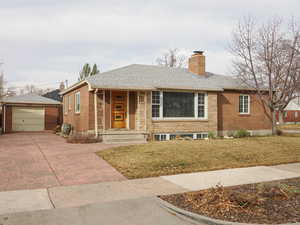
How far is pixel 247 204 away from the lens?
5.18m

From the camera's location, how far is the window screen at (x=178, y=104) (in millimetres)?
16809

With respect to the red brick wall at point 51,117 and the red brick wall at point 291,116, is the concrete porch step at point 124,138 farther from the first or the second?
the red brick wall at point 291,116

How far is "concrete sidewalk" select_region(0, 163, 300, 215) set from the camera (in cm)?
549

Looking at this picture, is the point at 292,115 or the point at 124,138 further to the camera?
the point at 292,115

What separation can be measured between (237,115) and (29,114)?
1722 centimetres

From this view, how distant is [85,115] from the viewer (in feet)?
52.9

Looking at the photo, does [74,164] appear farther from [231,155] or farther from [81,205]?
[231,155]

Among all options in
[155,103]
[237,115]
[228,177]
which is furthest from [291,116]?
[228,177]

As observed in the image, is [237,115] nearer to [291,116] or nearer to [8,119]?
[8,119]

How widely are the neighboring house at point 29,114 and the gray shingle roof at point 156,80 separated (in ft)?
32.7

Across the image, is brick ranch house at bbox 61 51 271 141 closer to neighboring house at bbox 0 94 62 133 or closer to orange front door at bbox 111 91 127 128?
orange front door at bbox 111 91 127 128

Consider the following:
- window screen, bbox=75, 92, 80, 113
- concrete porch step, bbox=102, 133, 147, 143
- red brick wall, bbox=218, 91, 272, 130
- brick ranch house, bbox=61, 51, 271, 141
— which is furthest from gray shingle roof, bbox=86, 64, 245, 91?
window screen, bbox=75, 92, 80, 113

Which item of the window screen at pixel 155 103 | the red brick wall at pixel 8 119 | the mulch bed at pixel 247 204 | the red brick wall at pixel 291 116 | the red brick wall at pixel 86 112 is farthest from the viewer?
the red brick wall at pixel 291 116

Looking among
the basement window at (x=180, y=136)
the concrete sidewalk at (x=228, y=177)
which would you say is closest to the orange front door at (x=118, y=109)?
the basement window at (x=180, y=136)
